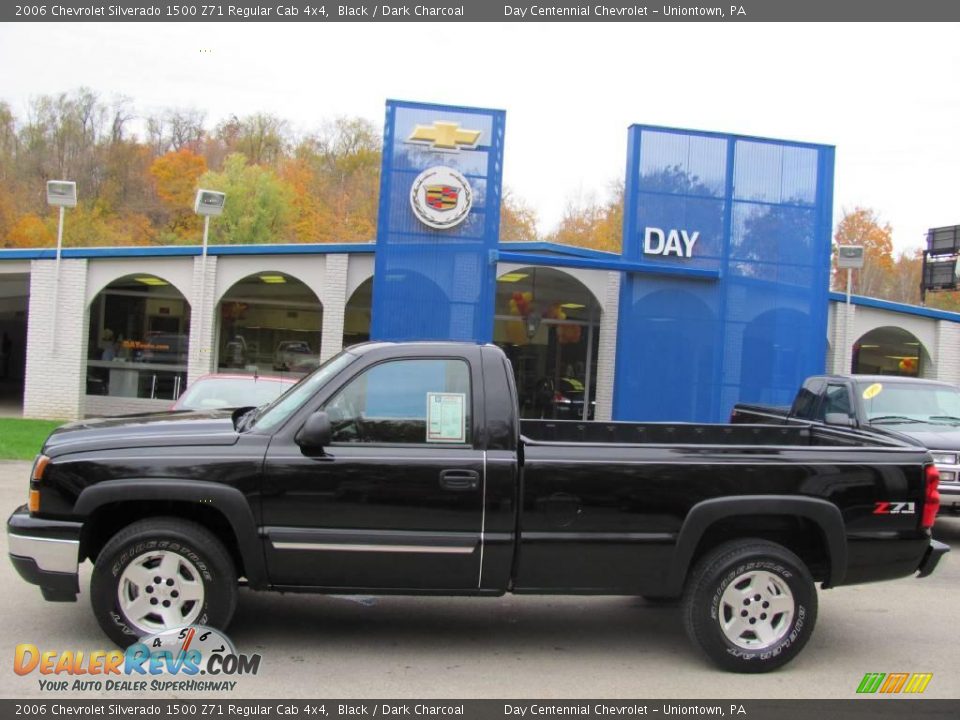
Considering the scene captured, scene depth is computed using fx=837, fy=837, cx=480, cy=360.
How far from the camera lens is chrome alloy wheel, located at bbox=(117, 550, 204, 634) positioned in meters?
4.66

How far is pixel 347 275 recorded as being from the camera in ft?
56.9

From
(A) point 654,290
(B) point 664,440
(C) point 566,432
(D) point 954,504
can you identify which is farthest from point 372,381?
(A) point 654,290

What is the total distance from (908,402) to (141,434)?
341 inches

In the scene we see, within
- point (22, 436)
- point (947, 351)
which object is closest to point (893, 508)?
point (22, 436)

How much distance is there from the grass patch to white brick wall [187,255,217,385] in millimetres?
2931

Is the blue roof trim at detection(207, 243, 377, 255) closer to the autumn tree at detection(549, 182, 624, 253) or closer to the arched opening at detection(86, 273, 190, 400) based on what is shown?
the arched opening at detection(86, 273, 190, 400)

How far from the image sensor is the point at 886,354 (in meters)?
23.8

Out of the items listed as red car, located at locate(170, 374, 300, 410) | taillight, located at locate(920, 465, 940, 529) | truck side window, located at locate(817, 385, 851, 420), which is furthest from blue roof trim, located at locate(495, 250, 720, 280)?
taillight, located at locate(920, 465, 940, 529)

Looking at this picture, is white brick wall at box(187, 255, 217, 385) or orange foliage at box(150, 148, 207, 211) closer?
white brick wall at box(187, 255, 217, 385)

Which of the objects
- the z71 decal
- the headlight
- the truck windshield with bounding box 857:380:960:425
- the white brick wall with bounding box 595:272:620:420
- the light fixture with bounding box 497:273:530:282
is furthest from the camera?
the light fixture with bounding box 497:273:530:282

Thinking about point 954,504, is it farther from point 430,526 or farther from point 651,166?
point 651,166

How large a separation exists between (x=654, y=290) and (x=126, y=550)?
12170 mm

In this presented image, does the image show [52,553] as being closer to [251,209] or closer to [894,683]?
[894,683]

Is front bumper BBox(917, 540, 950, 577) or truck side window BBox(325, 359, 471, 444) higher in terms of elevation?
truck side window BBox(325, 359, 471, 444)
